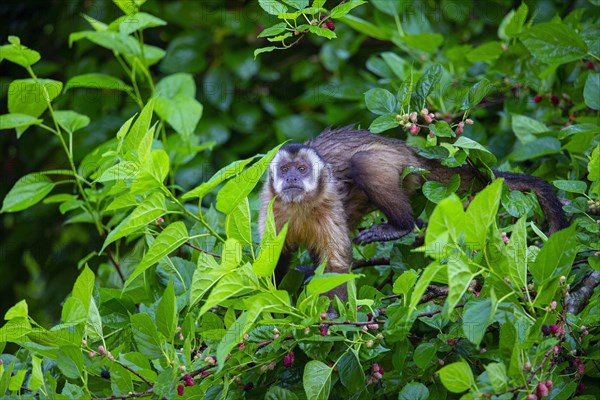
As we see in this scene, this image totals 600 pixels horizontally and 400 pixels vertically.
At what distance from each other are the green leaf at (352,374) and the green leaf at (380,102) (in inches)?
46.6

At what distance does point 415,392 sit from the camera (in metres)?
3.08

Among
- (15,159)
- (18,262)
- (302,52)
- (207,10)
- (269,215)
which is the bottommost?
(18,262)

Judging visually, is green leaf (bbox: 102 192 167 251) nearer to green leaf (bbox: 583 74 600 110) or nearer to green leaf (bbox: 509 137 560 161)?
green leaf (bbox: 509 137 560 161)

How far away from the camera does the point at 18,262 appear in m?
7.91

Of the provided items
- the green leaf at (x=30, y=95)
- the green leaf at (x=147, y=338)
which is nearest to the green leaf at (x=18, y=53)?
the green leaf at (x=30, y=95)

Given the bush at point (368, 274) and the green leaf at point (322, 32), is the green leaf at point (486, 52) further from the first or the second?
the green leaf at point (322, 32)

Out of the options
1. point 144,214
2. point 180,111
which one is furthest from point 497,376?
point 180,111

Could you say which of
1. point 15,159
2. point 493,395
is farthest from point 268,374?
point 15,159

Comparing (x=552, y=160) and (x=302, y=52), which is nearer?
(x=552, y=160)

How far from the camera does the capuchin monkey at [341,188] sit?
14.9 feet

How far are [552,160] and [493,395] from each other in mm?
2334

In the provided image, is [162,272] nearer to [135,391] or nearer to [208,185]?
[135,391]

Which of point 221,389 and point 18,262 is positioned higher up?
point 221,389

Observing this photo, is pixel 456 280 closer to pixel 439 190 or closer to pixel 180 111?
pixel 439 190
